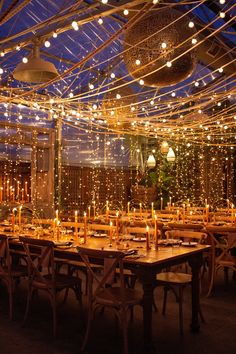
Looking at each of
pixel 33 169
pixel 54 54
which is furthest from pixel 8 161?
pixel 54 54

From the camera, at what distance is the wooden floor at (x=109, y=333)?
3.63 meters

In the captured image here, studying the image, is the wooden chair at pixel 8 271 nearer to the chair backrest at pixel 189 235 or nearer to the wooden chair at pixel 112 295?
the wooden chair at pixel 112 295

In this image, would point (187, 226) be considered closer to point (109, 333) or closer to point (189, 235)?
point (189, 235)

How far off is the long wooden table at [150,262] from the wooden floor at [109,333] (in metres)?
Result: 0.22

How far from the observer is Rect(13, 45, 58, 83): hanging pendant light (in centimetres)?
395

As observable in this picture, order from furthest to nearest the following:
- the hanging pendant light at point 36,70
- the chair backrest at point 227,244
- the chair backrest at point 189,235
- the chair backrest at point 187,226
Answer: the chair backrest at point 187,226 < the chair backrest at point 227,244 < the chair backrest at point 189,235 < the hanging pendant light at point 36,70

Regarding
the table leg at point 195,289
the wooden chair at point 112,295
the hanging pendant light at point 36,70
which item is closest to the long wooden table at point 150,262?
the table leg at point 195,289

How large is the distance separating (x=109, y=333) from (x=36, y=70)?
8.11 ft

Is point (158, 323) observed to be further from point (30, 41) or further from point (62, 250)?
point (30, 41)

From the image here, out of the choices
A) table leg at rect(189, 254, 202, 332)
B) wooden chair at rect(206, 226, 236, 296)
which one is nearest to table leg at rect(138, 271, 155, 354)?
table leg at rect(189, 254, 202, 332)

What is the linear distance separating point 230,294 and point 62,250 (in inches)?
92.4

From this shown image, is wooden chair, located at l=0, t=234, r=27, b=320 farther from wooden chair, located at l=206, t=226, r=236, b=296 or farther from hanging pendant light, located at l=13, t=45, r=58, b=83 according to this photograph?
wooden chair, located at l=206, t=226, r=236, b=296

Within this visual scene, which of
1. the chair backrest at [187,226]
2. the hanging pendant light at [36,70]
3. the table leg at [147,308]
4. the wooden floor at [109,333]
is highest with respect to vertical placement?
the hanging pendant light at [36,70]

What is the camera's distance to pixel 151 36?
11.6 ft
